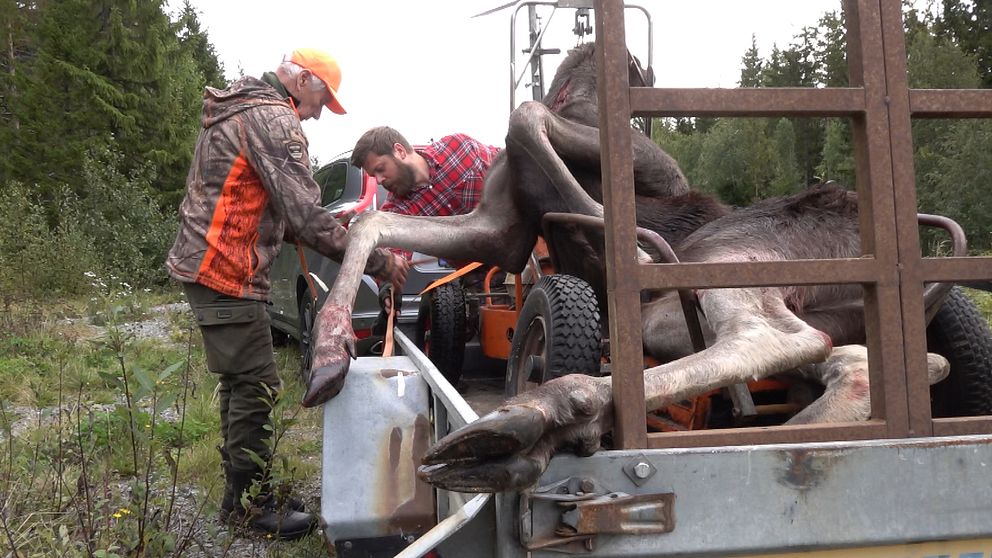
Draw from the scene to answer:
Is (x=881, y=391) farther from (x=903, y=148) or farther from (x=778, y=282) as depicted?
(x=903, y=148)

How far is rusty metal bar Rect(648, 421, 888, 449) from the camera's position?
168 centimetres

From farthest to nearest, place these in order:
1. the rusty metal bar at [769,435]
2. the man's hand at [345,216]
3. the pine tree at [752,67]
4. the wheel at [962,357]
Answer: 1. the pine tree at [752,67]
2. the man's hand at [345,216]
3. the wheel at [962,357]
4. the rusty metal bar at [769,435]

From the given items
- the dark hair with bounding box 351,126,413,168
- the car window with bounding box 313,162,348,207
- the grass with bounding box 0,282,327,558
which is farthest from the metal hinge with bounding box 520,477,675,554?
the car window with bounding box 313,162,348,207

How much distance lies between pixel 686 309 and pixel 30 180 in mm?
25979

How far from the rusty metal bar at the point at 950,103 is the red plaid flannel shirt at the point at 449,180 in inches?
115

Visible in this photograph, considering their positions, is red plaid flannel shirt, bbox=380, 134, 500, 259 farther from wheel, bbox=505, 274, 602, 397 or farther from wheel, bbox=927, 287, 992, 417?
wheel, bbox=927, 287, 992, 417

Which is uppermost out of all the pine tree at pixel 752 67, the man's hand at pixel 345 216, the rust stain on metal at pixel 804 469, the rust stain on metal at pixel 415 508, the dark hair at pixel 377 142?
the pine tree at pixel 752 67

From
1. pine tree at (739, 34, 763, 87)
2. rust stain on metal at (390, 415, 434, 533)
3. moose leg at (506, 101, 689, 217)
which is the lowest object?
rust stain on metal at (390, 415, 434, 533)

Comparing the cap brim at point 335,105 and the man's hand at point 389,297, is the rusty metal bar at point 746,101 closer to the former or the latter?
the man's hand at point 389,297

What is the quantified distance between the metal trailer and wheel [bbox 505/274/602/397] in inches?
25.8

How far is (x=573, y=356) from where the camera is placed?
2.57 metres

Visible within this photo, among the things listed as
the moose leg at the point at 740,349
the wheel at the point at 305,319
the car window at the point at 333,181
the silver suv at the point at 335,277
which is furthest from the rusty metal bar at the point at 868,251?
the car window at the point at 333,181

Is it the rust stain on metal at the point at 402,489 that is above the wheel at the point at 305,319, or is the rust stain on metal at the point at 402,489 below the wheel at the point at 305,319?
below

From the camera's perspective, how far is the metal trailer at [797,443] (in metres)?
1.56
